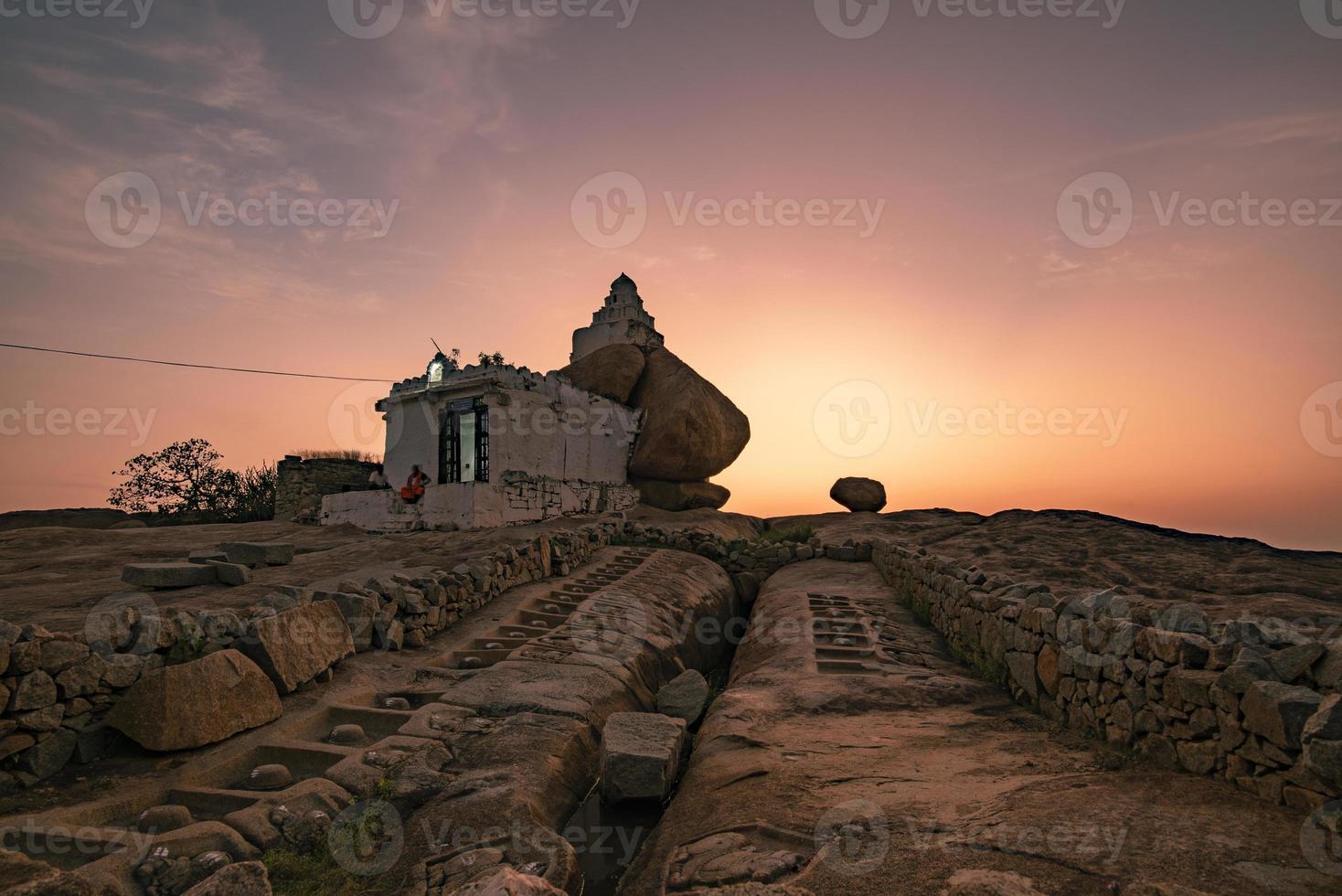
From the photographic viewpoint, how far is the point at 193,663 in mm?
5102

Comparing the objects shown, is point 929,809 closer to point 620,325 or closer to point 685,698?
point 685,698

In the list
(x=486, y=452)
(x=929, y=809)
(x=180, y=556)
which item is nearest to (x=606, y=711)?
(x=929, y=809)

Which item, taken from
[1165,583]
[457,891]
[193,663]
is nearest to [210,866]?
[457,891]

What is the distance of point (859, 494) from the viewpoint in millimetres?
28266

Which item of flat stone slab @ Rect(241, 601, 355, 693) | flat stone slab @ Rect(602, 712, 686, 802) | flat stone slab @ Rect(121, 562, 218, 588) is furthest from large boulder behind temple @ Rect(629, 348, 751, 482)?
flat stone slab @ Rect(602, 712, 686, 802)

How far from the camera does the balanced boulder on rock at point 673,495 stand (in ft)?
90.0

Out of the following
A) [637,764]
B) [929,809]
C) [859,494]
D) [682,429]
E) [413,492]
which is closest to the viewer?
[929,809]

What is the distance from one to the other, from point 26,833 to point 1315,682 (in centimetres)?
708

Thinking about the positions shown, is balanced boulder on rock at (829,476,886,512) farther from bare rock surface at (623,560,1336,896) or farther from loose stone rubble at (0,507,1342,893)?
bare rock surface at (623,560,1336,896)

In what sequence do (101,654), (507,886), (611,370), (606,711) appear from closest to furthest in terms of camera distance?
(507,886) < (101,654) < (606,711) < (611,370)

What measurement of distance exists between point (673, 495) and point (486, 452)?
9494 mm

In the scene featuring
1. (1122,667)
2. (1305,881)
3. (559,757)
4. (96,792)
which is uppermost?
(1122,667)

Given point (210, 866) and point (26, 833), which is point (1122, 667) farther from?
point (26, 833)

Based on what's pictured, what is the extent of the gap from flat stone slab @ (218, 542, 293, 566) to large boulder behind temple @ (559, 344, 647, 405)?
16.8 m
